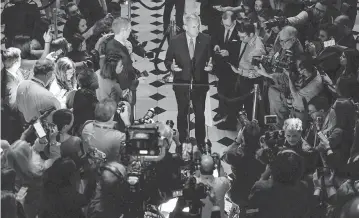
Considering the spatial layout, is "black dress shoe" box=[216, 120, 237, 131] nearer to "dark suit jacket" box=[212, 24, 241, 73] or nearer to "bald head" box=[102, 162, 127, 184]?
"dark suit jacket" box=[212, 24, 241, 73]

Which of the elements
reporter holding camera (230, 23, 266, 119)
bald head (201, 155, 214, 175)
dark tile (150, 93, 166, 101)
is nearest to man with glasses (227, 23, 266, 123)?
reporter holding camera (230, 23, 266, 119)

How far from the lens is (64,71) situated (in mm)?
7430

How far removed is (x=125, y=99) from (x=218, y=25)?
268 cm

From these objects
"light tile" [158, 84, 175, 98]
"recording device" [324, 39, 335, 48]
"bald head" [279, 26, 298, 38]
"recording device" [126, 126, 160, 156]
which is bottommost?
"light tile" [158, 84, 175, 98]

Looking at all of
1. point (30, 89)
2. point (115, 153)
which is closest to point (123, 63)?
point (30, 89)

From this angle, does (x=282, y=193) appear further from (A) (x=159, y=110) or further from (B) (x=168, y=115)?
(A) (x=159, y=110)

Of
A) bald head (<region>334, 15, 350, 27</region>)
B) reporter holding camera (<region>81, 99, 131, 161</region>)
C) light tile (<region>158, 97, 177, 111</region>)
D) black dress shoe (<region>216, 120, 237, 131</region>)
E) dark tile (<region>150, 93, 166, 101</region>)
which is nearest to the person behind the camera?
reporter holding camera (<region>81, 99, 131, 161</region>)

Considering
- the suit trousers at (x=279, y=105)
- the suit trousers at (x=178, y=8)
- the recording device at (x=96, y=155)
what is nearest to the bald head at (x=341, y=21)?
the suit trousers at (x=279, y=105)

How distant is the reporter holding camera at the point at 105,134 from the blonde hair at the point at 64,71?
108 cm

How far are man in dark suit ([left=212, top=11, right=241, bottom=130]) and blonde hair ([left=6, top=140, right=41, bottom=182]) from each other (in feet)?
11.2

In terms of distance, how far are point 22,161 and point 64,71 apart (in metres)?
1.71

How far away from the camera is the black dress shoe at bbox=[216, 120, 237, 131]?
31.6 feet

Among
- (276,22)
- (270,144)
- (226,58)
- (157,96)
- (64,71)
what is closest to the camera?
(270,144)

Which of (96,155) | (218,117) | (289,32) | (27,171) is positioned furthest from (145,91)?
(27,171)
